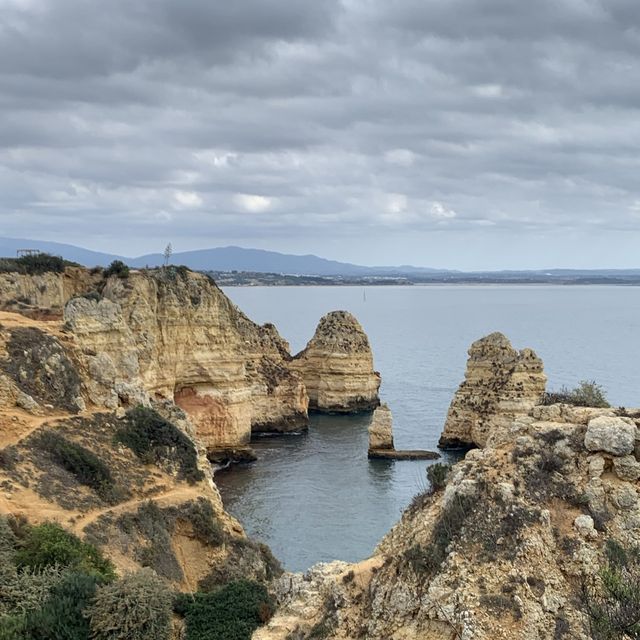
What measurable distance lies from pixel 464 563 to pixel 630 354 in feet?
355

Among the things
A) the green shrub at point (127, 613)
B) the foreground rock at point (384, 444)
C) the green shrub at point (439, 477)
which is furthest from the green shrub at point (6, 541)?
the foreground rock at point (384, 444)

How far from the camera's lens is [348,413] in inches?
2741

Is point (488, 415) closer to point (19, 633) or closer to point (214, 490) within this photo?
point (214, 490)

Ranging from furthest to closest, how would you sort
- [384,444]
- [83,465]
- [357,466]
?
1. [384,444]
2. [357,466]
3. [83,465]

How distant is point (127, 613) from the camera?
1639cm

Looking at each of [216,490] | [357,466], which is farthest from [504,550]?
[357,466]

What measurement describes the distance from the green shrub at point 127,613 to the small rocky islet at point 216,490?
0.56ft

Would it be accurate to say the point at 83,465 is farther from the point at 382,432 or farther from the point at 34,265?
the point at 382,432

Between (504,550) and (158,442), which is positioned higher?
(504,550)

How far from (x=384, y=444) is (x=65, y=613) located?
36.7m

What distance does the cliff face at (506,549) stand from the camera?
12688 mm

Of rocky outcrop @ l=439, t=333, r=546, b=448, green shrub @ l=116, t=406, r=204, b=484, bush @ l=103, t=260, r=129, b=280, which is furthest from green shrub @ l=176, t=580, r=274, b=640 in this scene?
rocky outcrop @ l=439, t=333, r=546, b=448

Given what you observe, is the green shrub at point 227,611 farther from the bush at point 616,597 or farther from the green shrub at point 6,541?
the bush at point 616,597

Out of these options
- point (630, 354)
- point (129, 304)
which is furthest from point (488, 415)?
point (630, 354)
